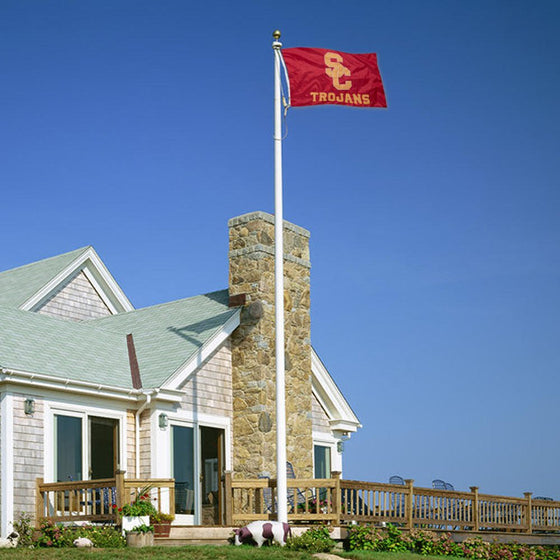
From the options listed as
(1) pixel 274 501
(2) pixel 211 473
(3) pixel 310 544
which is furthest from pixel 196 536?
(2) pixel 211 473

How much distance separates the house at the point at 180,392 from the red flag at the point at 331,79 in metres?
4.82

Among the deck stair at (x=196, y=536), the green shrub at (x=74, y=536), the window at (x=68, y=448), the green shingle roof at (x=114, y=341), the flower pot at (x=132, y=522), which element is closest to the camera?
the green shrub at (x=74, y=536)

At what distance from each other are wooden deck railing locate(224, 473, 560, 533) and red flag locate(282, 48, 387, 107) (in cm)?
673

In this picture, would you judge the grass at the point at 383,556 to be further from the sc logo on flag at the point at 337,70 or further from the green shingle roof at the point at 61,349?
the sc logo on flag at the point at 337,70

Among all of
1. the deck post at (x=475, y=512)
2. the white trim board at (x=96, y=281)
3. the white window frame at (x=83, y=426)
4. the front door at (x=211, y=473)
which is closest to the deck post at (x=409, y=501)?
the deck post at (x=475, y=512)

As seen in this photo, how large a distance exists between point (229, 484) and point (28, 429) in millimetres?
3778

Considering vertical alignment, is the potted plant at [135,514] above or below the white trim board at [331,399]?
below

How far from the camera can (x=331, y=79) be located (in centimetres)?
1731

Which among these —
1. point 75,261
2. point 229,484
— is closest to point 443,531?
point 229,484

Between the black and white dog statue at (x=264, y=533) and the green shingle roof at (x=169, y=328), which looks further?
the green shingle roof at (x=169, y=328)

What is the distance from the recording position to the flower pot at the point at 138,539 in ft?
51.0

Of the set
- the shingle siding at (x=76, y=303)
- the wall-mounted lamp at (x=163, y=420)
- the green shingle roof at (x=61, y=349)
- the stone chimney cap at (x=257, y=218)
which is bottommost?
the wall-mounted lamp at (x=163, y=420)

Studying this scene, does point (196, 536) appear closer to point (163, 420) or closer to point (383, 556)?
point (163, 420)

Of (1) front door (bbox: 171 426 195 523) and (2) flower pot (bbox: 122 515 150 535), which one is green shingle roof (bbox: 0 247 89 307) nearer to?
(1) front door (bbox: 171 426 195 523)
